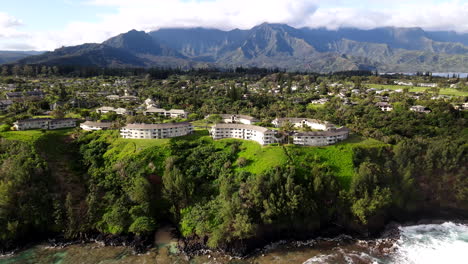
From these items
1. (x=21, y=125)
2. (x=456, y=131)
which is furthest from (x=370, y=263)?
Answer: (x=21, y=125)

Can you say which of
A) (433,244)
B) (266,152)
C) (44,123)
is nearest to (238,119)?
(266,152)

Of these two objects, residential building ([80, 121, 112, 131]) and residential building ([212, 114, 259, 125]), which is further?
residential building ([212, 114, 259, 125])

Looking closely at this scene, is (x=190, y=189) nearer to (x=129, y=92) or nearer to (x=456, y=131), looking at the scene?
(x=456, y=131)

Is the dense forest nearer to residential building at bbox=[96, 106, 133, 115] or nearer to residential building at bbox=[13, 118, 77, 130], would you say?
residential building at bbox=[13, 118, 77, 130]

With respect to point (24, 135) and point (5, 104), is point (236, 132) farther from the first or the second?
point (5, 104)

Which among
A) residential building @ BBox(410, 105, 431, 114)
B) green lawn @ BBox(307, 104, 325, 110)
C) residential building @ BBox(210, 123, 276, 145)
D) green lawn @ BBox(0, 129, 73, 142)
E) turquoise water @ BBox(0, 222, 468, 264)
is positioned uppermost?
residential building @ BBox(410, 105, 431, 114)

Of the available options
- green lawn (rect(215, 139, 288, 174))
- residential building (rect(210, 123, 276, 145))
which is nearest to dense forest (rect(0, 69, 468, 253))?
green lawn (rect(215, 139, 288, 174))
